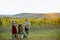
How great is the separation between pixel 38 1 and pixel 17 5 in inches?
7.8

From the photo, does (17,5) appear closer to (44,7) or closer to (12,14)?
(12,14)

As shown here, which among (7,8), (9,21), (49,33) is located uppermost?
(7,8)

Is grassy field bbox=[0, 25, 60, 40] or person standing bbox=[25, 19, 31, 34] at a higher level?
person standing bbox=[25, 19, 31, 34]

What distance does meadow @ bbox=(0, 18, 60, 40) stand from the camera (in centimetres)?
148

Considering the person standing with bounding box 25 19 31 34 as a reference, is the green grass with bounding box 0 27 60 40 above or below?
below

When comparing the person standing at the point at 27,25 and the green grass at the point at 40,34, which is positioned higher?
the person standing at the point at 27,25

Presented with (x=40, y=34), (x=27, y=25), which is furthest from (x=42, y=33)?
(x=27, y=25)

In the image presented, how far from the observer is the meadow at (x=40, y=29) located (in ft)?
4.86

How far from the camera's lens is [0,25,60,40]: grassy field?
148 centimetres

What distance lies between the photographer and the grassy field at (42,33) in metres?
1.48

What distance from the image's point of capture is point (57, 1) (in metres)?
1.51

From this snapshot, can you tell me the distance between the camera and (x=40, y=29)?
1498 mm

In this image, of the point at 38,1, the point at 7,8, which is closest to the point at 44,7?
the point at 38,1

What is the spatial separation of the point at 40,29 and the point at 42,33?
4cm
